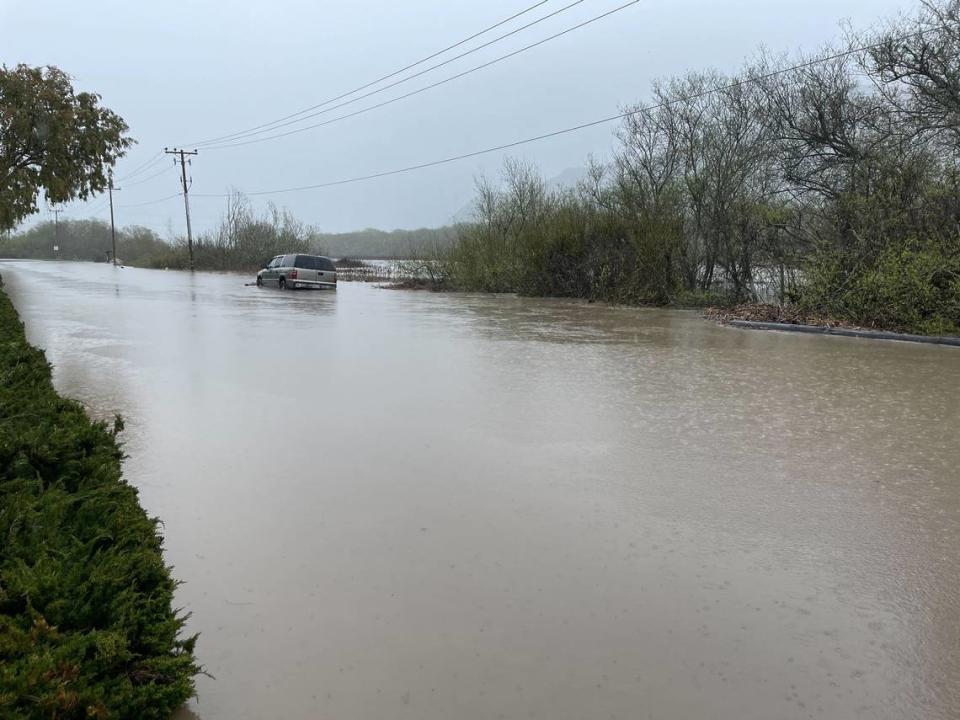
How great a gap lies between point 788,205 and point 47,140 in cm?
2505

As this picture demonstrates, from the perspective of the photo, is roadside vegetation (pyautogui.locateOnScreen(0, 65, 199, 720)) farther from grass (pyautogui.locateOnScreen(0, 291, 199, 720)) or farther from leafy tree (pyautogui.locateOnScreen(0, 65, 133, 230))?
leafy tree (pyautogui.locateOnScreen(0, 65, 133, 230))

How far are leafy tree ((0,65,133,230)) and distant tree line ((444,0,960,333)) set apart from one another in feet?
52.3

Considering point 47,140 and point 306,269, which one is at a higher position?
point 47,140

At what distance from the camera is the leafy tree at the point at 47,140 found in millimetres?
25109

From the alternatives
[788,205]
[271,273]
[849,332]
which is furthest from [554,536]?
[271,273]

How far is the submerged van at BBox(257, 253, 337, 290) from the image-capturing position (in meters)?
32.8

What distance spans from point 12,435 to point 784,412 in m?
6.92

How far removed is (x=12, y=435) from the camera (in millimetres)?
3697

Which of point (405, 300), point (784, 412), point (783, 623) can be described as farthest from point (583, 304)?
point (783, 623)

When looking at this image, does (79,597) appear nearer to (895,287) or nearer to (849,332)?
(849,332)

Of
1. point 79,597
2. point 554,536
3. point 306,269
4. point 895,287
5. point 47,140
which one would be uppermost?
point 47,140

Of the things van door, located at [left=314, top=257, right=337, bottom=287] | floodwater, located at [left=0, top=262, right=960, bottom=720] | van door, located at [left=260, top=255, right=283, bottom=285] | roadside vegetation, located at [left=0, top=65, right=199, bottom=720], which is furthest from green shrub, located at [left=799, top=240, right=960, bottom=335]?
van door, located at [left=260, top=255, right=283, bottom=285]

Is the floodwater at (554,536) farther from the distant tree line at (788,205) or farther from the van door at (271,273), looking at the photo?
the van door at (271,273)

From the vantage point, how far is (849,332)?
15.1 metres
